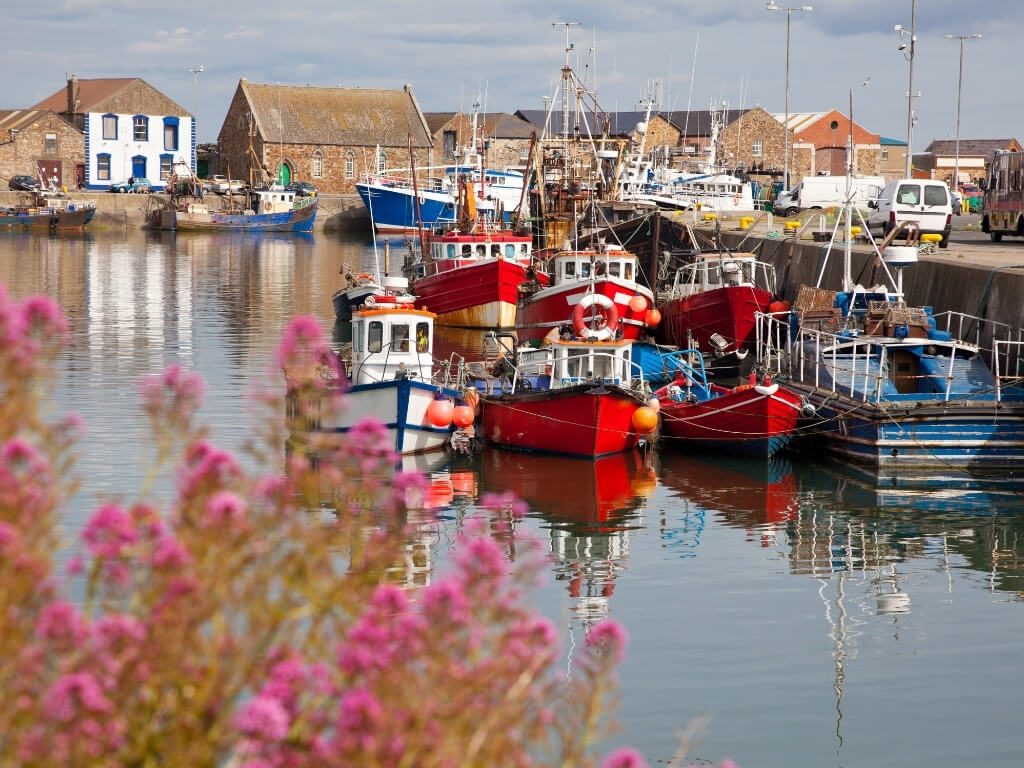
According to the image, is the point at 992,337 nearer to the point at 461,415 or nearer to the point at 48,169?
the point at 461,415

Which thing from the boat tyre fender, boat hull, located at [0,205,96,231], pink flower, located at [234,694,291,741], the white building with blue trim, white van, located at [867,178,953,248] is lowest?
pink flower, located at [234,694,291,741]

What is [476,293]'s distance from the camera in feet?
130

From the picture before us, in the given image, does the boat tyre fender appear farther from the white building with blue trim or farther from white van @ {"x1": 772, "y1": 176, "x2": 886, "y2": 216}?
the white building with blue trim

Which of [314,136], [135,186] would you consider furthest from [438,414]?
[314,136]

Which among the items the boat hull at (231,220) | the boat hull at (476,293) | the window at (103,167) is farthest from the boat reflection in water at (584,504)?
the window at (103,167)

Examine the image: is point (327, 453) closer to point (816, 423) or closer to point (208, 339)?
point (816, 423)

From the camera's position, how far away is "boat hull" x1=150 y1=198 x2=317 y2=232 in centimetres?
9075

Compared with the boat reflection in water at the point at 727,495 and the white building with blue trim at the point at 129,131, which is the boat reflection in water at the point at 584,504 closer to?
the boat reflection in water at the point at 727,495

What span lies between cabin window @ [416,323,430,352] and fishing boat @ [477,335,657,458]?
1269mm

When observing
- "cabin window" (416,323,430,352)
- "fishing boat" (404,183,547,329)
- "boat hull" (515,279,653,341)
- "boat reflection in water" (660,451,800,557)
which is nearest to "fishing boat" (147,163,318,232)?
"fishing boat" (404,183,547,329)

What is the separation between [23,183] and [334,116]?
928 inches

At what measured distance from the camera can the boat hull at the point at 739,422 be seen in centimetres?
2150

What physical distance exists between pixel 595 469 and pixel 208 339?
17.7m

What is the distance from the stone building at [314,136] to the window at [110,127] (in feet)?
26.7
